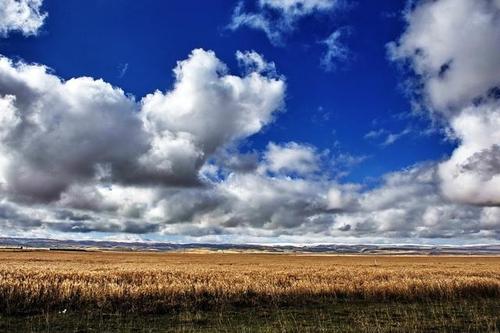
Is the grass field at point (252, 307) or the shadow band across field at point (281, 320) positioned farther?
the grass field at point (252, 307)

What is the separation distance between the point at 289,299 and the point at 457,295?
12.2 metres

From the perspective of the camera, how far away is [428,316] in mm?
22578

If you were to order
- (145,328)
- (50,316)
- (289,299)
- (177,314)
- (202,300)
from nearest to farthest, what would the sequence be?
(145,328)
(50,316)
(177,314)
(202,300)
(289,299)

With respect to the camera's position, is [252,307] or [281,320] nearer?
[281,320]

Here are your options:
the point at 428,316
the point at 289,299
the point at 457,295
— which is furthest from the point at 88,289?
the point at 457,295

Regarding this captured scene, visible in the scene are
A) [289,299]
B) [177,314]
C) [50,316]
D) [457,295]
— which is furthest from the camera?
[457,295]

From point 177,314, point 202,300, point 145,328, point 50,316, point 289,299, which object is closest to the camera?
point 145,328

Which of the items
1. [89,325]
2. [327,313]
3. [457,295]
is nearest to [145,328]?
[89,325]

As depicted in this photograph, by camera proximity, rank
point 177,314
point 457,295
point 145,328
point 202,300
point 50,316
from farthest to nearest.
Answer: point 457,295 < point 202,300 < point 177,314 < point 50,316 < point 145,328

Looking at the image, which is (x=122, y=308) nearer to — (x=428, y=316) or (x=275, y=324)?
(x=275, y=324)

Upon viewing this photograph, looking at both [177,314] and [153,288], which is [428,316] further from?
[153,288]

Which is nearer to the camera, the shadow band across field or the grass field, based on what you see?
the shadow band across field

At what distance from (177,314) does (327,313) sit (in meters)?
7.18

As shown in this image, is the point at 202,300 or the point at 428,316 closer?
the point at 428,316
